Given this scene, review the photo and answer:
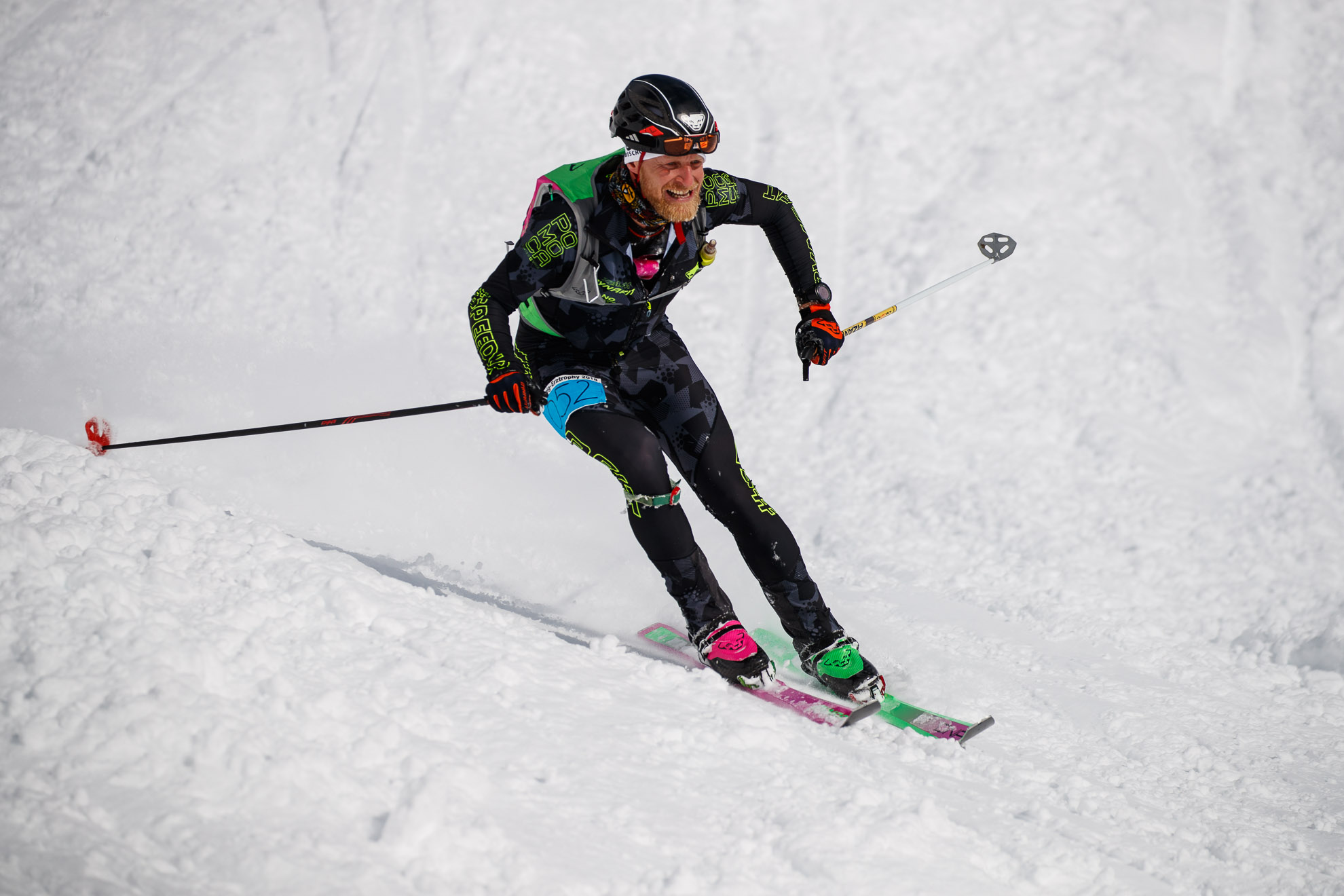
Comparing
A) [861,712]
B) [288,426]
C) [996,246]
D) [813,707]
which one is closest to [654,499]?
[813,707]

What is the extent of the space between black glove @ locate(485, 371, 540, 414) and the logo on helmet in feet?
3.98

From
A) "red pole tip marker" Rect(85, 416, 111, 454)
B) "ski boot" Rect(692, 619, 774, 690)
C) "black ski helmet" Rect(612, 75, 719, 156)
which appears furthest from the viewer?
"red pole tip marker" Rect(85, 416, 111, 454)

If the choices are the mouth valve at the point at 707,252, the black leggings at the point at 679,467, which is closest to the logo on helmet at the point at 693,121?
the mouth valve at the point at 707,252

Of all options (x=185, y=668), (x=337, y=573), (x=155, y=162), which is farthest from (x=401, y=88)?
(x=185, y=668)

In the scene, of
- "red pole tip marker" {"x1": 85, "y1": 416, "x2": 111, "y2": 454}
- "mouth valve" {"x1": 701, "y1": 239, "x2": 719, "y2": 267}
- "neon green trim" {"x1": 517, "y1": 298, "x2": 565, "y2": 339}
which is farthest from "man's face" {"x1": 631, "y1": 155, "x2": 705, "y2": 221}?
"red pole tip marker" {"x1": 85, "y1": 416, "x2": 111, "y2": 454}

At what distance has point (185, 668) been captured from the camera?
2801mm

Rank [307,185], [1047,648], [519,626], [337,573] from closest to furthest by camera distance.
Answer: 1. [337,573]
2. [519,626]
3. [1047,648]
4. [307,185]

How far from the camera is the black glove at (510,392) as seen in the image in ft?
12.7

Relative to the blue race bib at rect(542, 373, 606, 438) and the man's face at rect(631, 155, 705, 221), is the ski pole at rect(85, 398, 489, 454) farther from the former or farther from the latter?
the man's face at rect(631, 155, 705, 221)

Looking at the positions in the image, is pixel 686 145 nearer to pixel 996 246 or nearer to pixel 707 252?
pixel 707 252

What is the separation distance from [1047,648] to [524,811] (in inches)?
129

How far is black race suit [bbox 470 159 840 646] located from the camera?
399cm

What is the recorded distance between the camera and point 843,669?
4129 millimetres

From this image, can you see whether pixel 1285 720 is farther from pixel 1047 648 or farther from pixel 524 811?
pixel 524 811
